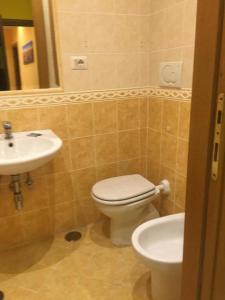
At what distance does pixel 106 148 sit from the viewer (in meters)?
2.00

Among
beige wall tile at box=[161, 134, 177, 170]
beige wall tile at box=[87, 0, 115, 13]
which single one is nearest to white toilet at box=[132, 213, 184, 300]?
beige wall tile at box=[161, 134, 177, 170]

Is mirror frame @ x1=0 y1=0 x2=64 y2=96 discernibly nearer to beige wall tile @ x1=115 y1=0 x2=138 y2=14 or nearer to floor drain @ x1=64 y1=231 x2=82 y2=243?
beige wall tile @ x1=115 y1=0 x2=138 y2=14

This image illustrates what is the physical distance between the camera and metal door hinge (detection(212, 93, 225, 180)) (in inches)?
21.7

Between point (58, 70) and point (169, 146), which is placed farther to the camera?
point (169, 146)

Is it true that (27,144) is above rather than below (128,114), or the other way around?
below

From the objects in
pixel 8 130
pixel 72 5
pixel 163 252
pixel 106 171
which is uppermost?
pixel 72 5

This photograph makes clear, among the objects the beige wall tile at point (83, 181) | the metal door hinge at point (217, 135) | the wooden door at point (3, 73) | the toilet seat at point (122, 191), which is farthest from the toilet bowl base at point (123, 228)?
the metal door hinge at point (217, 135)

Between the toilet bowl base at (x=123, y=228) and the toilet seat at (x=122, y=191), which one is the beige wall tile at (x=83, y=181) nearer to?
the toilet seat at (x=122, y=191)

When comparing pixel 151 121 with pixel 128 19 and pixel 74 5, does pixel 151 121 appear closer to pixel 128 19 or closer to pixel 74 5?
pixel 128 19

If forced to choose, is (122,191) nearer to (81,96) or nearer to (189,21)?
(81,96)

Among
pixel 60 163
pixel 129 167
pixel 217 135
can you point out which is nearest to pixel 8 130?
pixel 60 163

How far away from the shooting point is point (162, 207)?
81.1 inches

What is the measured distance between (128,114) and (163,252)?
1.02 m

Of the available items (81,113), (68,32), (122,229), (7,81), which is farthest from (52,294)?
(68,32)
